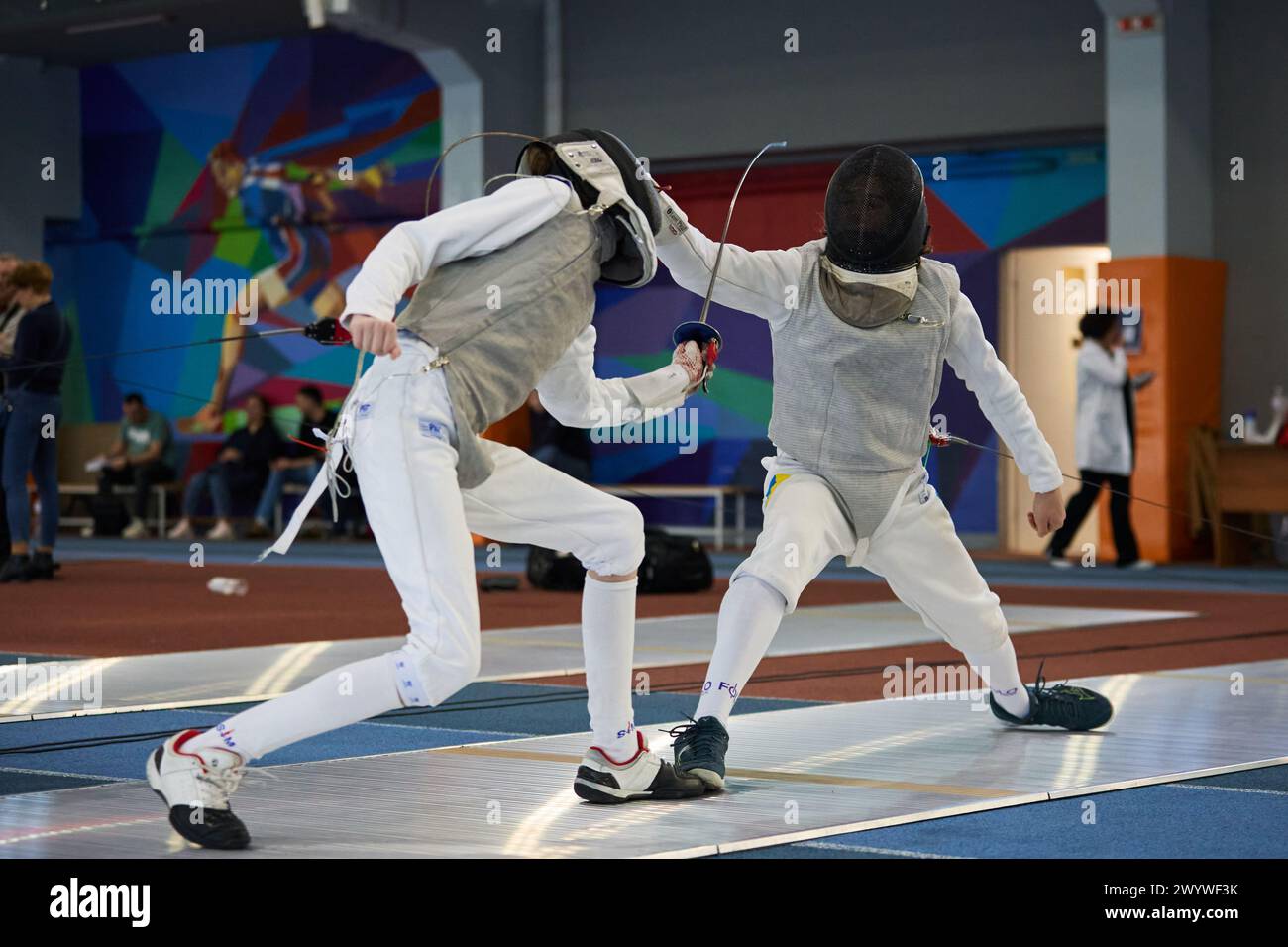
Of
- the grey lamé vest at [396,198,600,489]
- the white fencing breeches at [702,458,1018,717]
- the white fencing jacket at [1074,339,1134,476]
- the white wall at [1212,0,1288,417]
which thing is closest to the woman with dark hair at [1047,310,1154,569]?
the white fencing jacket at [1074,339,1134,476]

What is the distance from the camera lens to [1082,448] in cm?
1027

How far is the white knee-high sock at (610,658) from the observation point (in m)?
3.20

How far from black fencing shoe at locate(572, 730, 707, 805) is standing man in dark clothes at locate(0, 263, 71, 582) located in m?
5.44

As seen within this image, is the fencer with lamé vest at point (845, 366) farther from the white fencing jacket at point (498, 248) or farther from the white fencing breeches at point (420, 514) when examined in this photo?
the white fencing breeches at point (420, 514)

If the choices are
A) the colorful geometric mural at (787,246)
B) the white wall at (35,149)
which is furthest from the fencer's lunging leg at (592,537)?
the white wall at (35,149)

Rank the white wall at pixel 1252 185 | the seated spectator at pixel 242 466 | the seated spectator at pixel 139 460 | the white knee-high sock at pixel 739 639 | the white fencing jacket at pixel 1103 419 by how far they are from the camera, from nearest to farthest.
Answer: the white knee-high sock at pixel 739 639, the white fencing jacket at pixel 1103 419, the white wall at pixel 1252 185, the seated spectator at pixel 242 466, the seated spectator at pixel 139 460

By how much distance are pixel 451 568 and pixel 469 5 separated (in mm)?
10632

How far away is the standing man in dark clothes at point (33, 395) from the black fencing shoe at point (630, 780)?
214 inches

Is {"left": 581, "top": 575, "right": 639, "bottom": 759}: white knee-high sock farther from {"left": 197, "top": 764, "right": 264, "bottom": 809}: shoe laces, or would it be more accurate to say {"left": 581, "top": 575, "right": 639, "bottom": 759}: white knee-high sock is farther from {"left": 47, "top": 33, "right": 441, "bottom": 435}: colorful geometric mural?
{"left": 47, "top": 33, "right": 441, "bottom": 435}: colorful geometric mural

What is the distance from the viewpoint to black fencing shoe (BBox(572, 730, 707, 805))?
10.6 feet

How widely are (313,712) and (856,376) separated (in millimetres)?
1427

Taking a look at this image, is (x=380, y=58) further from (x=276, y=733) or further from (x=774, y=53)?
(x=276, y=733)

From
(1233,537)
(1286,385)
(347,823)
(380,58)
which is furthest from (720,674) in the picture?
(380,58)

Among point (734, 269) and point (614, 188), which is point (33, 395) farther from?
point (614, 188)
